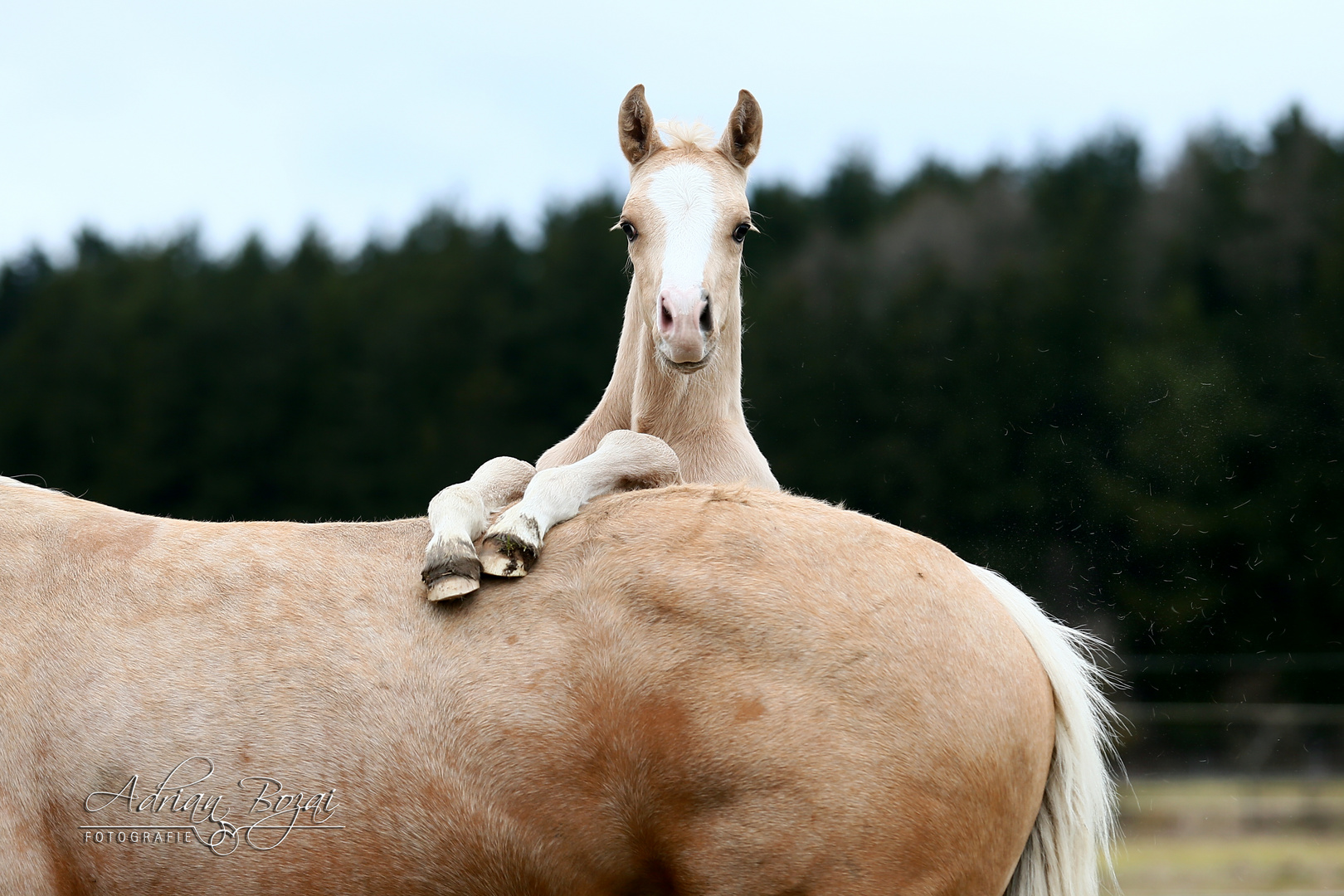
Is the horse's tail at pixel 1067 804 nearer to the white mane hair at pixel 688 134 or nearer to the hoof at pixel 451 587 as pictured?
the hoof at pixel 451 587

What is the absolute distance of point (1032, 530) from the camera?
1962 cm

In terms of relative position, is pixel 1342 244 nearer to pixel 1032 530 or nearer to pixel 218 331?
pixel 1032 530

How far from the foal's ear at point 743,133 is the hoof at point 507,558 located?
9.80 ft

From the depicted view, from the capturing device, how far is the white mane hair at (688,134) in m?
5.31

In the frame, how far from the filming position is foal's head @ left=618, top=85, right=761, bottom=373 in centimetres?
430

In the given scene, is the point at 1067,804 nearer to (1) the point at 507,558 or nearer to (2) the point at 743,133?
(1) the point at 507,558

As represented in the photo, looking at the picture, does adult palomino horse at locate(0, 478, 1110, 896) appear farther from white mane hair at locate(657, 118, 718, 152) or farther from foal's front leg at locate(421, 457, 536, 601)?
white mane hair at locate(657, 118, 718, 152)

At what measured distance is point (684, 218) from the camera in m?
4.75

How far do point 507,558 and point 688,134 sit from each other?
9.92 feet

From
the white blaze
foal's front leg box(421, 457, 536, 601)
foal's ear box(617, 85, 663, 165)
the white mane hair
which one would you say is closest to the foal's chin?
the white blaze

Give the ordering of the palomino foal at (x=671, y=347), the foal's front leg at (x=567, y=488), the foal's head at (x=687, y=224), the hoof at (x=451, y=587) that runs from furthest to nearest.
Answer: the foal's head at (x=687, y=224), the palomino foal at (x=671, y=347), the foal's front leg at (x=567, y=488), the hoof at (x=451, y=587)

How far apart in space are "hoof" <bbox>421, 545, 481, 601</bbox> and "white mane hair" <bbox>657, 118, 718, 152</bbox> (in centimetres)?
298

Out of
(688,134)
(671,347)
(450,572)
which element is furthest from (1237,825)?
(450,572)
